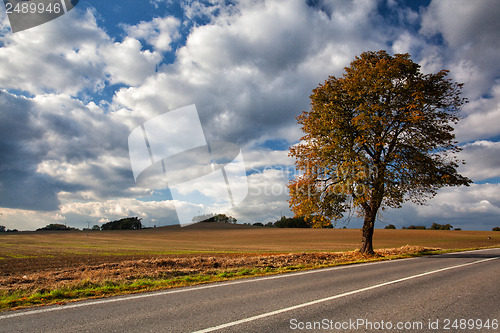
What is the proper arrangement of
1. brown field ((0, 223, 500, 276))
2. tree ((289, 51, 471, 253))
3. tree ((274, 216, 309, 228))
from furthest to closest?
tree ((274, 216, 309, 228)) → brown field ((0, 223, 500, 276)) → tree ((289, 51, 471, 253))

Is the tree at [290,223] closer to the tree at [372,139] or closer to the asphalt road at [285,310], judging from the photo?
the tree at [372,139]

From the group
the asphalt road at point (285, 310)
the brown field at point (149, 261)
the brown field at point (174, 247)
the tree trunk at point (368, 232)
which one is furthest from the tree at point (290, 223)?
the asphalt road at point (285, 310)

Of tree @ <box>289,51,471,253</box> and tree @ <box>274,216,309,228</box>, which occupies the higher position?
tree @ <box>289,51,471,253</box>

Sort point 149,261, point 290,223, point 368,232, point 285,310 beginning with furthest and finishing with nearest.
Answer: point 290,223 → point 368,232 → point 149,261 → point 285,310

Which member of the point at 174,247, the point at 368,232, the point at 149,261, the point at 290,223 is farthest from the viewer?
the point at 290,223

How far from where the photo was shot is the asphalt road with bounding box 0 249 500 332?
538 centimetres

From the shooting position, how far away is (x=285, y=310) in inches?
249

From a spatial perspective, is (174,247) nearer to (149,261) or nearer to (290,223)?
(149,261)

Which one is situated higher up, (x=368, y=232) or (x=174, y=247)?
(x=368, y=232)

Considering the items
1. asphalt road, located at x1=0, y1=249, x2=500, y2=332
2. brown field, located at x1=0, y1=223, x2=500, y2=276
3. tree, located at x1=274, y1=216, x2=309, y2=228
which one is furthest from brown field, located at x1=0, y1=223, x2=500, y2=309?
tree, located at x1=274, y1=216, x2=309, y2=228

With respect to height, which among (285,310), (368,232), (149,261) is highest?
(368,232)

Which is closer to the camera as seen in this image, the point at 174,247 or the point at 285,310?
the point at 285,310

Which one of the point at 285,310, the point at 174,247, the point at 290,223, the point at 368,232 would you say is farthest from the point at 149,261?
the point at 290,223

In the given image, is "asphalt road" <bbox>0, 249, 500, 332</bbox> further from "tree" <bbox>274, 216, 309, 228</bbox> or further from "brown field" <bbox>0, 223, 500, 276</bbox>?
"tree" <bbox>274, 216, 309, 228</bbox>
